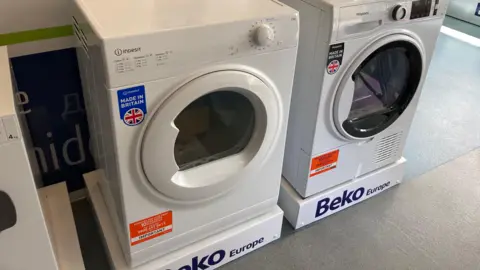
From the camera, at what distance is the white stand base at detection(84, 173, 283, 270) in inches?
57.2

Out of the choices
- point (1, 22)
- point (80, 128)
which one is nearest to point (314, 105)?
point (80, 128)

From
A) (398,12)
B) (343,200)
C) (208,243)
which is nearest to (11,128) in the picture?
(208,243)

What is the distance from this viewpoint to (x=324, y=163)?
1.70 metres

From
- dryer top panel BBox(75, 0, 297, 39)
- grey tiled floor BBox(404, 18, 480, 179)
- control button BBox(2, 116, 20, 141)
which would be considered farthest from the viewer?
grey tiled floor BBox(404, 18, 480, 179)

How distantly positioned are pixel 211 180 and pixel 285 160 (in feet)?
1.77

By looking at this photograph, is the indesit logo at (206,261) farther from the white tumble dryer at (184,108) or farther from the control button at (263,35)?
the control button at (263,35)

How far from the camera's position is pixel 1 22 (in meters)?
1.40

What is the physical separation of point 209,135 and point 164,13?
0.45 meters

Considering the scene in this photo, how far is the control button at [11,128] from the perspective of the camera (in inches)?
37.4

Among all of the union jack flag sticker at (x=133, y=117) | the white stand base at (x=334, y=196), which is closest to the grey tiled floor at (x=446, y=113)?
the white stand base at (x=334, y=196)

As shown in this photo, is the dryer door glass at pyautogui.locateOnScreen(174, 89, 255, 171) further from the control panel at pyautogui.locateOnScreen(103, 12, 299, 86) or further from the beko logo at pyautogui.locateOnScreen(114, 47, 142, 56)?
the beko logo at pyautogui.locateOnScreen(114, 47, 142, 56)

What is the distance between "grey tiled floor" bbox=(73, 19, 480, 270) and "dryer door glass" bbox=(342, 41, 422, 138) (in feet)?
1.34

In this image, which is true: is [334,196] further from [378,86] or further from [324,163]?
[378,86]

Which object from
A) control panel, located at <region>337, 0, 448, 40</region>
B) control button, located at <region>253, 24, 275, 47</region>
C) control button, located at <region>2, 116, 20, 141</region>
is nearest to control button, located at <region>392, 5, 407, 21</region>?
control panel, located at <region>337, 0, 448, 40</region>
